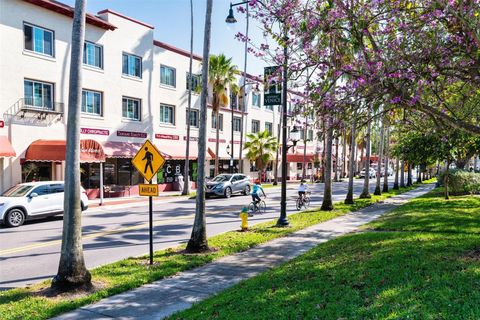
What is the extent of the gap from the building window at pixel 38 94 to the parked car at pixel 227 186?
1104 cm

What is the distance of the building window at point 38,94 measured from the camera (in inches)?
852

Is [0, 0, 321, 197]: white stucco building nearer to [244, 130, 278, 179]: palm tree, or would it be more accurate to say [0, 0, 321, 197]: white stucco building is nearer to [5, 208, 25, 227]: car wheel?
[244, 130, 278, 179]: palm tree

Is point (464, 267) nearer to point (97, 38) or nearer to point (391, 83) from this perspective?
point (391, 83)

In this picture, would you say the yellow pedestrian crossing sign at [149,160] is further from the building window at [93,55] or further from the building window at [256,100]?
the building window at [256,100]

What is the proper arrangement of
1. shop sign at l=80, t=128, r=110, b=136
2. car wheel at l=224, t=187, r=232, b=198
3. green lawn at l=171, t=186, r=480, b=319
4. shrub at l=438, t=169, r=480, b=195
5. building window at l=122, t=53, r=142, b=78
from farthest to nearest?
1. building window at l=122, t=53, r=142, b=78
2. car wheel at l=224, t=187, r=232, b=198
3. shrub at l=438, t=169, r=480, b=195
4. shop sign at l=80, t=128, r=110, b=136
5. green lawn at l=171, t=186, r=480, b=319

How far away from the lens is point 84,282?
7246 millimetres

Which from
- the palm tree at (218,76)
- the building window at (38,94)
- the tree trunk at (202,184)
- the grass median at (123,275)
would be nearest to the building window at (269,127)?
the palm tree at (218,76)

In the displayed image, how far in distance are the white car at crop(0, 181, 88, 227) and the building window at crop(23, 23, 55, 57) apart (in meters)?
9.56

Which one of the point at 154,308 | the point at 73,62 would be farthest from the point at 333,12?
the point at 154,308

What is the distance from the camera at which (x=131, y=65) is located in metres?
28.5

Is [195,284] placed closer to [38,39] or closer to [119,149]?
[38,39]

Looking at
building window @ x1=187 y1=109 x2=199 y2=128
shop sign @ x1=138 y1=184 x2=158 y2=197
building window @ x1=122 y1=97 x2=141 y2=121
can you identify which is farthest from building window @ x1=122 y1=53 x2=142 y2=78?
shop sign @ x1=138 y1=184 x2=158 y2=197

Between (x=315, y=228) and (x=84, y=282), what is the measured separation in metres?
8.84

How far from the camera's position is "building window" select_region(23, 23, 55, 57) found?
2161cm
